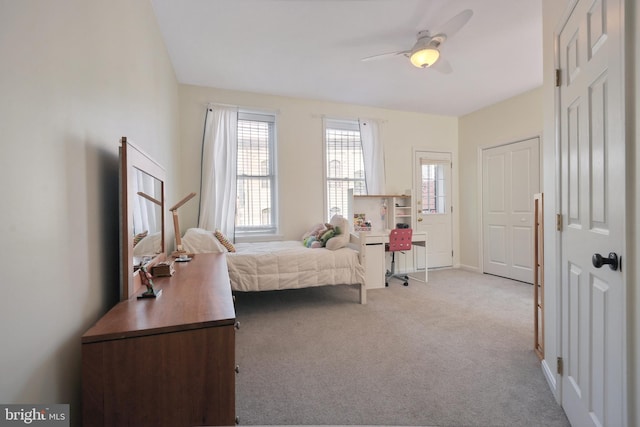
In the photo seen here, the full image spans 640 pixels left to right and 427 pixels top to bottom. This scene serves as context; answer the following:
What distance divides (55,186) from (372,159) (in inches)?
171

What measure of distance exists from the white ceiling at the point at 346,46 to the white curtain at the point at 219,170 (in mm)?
465

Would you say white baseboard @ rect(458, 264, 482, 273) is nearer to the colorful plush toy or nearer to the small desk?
the small desk

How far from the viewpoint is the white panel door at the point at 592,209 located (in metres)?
1.01

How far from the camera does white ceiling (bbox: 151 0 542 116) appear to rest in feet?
7.97

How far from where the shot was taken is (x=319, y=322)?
2.86m

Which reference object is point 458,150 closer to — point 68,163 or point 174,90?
point 174,90

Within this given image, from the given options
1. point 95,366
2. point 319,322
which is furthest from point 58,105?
point 319,322

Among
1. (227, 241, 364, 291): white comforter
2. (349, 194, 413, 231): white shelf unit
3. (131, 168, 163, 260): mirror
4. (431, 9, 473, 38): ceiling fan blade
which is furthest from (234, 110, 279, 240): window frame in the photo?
(431, 9, 473, 38): ceiling fan blade

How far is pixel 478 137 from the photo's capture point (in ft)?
16.3

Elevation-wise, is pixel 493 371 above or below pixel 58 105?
below

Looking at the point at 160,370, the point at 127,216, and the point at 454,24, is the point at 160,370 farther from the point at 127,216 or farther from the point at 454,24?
the point at 454,24

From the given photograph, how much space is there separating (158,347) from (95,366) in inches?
7.0

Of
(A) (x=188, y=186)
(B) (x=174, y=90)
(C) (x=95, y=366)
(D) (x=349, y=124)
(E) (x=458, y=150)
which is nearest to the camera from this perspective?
(C) (x=95, y=366)

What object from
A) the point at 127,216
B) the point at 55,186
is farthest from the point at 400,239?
the point at 55,186
